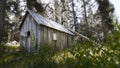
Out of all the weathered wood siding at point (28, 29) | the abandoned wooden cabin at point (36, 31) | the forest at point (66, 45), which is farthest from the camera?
the weathered wood siding at point (28, 29)

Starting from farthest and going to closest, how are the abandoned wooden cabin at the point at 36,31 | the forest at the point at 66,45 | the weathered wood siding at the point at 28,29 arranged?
the weathered wood siding at the point at 28,29, the abandoned wooden cabin at the point at 36,31, the forest at the point at 66,45

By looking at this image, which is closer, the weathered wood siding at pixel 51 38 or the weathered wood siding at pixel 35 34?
the weathered wood siding at pixel 35 34

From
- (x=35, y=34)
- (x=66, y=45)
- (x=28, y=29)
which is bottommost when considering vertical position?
(x=66, y=45)

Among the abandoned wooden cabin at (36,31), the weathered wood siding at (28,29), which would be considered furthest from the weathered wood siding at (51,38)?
the weathered wood siding at (28,29)

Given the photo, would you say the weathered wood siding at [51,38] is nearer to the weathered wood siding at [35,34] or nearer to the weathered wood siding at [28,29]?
the weathered wood siding at [35,34]

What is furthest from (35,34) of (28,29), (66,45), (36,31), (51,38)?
(66,45)

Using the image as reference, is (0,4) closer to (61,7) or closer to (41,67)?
(41,67)

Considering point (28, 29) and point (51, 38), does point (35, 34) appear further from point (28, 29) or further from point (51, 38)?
point (51, 38)

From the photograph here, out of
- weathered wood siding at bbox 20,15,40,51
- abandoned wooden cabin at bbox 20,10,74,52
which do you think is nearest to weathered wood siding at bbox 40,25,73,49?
abandoned wooden cabin at bbox 20,10,74,52

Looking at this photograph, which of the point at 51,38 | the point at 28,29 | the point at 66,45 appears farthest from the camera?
the point at 66,45

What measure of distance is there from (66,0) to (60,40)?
2253 centimetres

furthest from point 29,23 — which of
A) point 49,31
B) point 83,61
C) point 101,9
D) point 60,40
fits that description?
point 101,9

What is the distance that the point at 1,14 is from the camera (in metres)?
15.8

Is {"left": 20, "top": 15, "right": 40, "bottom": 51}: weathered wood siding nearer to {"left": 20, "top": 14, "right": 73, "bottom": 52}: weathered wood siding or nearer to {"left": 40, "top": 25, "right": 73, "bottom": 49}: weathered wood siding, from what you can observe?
{"left": 20, "top": 14, "right": 73, "bottom": 52}: weathered wood siding
